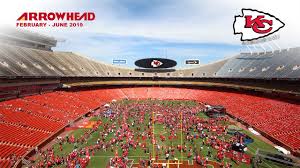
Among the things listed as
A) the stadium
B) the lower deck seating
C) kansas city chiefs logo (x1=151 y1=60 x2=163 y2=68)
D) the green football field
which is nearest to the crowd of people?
the green football field

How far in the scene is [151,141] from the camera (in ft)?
115

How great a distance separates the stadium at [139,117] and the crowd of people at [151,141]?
0.45 ft

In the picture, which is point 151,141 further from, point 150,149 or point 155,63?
point 155,63

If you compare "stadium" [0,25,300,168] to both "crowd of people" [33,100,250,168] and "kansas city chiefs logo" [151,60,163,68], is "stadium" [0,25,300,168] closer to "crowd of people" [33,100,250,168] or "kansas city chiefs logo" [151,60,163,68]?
"crowd of people" [33,100,250,168]

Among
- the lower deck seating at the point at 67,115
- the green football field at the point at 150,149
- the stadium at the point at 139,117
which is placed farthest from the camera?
the lower deck seating at the point at 67,115

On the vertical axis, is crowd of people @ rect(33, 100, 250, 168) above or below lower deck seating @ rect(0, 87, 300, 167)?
below

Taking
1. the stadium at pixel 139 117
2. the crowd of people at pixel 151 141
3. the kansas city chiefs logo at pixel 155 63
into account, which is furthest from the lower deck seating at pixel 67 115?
the kansas city chiefs logo at pixel 155 63

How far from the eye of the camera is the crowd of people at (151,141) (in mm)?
27984

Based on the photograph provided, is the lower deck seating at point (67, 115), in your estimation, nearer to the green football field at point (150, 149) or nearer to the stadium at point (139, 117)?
the stadium at point (139, 117)

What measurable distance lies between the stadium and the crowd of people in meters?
0.14

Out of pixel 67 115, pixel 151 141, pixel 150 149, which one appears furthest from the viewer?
pixel 67 115

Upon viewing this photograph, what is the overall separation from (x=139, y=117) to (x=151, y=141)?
14.1 m

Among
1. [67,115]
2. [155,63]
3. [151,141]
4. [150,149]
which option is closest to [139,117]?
[67,115]

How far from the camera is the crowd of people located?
2798cm
